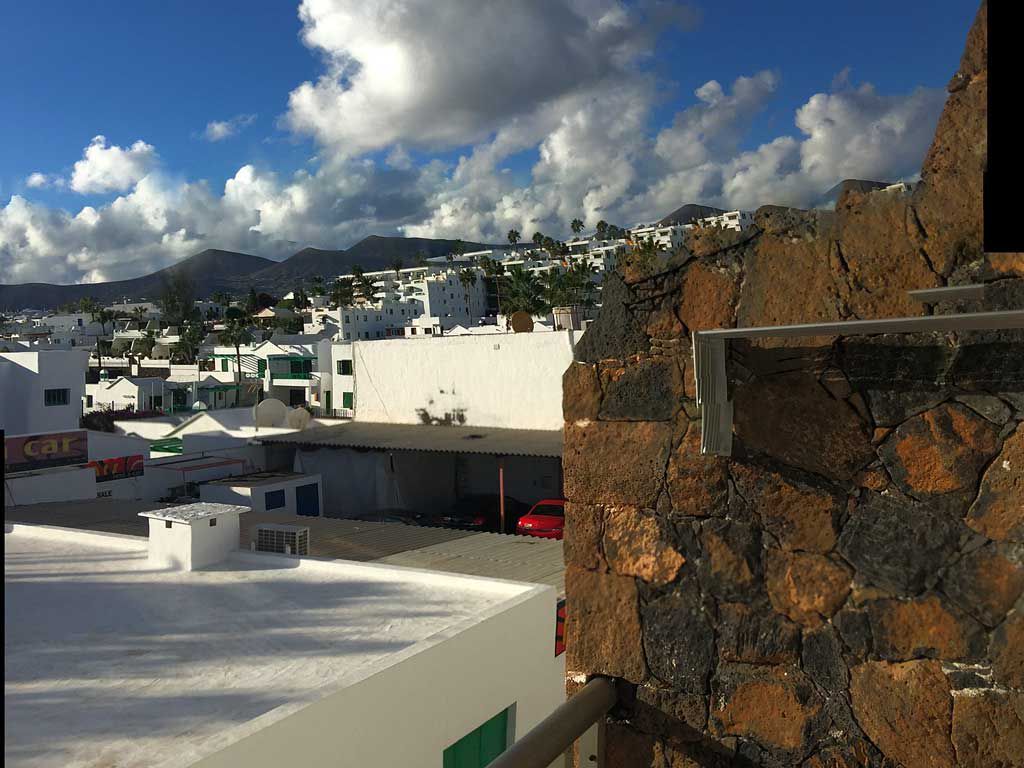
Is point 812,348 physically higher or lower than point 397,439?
higher

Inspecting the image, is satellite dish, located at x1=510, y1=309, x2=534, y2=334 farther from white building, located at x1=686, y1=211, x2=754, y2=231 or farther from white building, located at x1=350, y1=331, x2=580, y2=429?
white building, located at x1=686, y1=211, x2=754, y2=231

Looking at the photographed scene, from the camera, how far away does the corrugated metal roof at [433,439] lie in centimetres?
2017

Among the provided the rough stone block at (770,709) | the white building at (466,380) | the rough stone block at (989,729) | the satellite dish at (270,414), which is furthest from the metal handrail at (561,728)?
the satellite dish at (270,414)

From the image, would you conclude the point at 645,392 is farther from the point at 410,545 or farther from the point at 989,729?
the point at 410,545

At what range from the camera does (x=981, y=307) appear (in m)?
2.07

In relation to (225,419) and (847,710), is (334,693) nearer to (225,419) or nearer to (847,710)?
(847,710)

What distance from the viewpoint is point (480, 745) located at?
756cm

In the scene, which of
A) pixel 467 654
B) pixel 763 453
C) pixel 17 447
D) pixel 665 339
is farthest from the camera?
pixel 17 447

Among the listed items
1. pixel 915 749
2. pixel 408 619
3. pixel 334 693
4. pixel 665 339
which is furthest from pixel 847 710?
pixel 408 619

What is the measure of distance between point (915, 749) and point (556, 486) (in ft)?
68.1

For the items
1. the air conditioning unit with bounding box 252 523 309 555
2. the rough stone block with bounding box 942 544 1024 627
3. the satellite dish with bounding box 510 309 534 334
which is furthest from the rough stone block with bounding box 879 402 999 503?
the satellite dish with bounding box 510 309 534 334

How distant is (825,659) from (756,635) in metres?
0.20

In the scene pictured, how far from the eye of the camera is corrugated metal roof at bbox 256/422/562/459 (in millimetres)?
20172

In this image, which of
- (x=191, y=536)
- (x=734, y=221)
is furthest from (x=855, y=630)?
(x=191, y=536)
